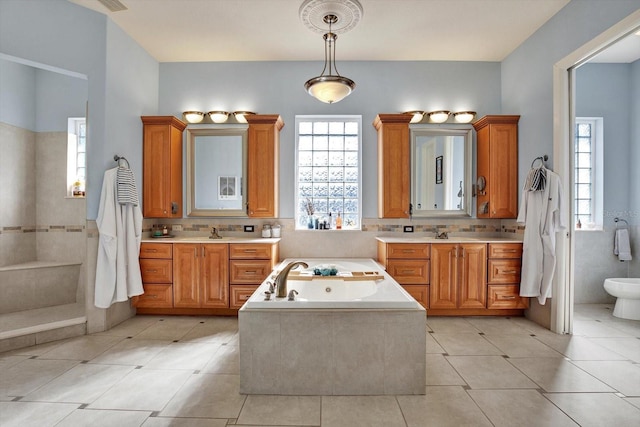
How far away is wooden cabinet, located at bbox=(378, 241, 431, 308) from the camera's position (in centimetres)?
378

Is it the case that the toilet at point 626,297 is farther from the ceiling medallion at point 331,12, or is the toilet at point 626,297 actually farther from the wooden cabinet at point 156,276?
the wooden cabinet at point 156,276

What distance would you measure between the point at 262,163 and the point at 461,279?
2.59m

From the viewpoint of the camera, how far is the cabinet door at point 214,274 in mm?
3773

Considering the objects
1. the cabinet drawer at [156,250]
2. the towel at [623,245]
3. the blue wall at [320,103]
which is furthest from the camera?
the blue wall at [320,103]

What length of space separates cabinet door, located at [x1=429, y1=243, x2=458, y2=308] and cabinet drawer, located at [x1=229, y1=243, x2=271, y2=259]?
1.81 meters

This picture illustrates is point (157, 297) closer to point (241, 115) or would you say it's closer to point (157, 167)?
point (157, 167)

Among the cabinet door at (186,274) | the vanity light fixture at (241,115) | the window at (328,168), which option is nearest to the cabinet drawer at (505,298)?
the window at (328,168)

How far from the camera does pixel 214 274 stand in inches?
149

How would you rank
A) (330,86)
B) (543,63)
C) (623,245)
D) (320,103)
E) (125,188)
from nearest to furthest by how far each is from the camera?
(330,86), (125,188), (543,63), (623,245), (320,103)

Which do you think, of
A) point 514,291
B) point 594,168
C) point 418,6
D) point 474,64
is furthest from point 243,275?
point 594,168

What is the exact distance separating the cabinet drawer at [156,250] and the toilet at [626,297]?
15.9ft

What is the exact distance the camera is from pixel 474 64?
443 centimetres

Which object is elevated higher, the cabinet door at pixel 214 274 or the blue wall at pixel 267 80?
the blue wall at pixel 267 80

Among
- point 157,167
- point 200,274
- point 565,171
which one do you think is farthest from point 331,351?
point 157,167
